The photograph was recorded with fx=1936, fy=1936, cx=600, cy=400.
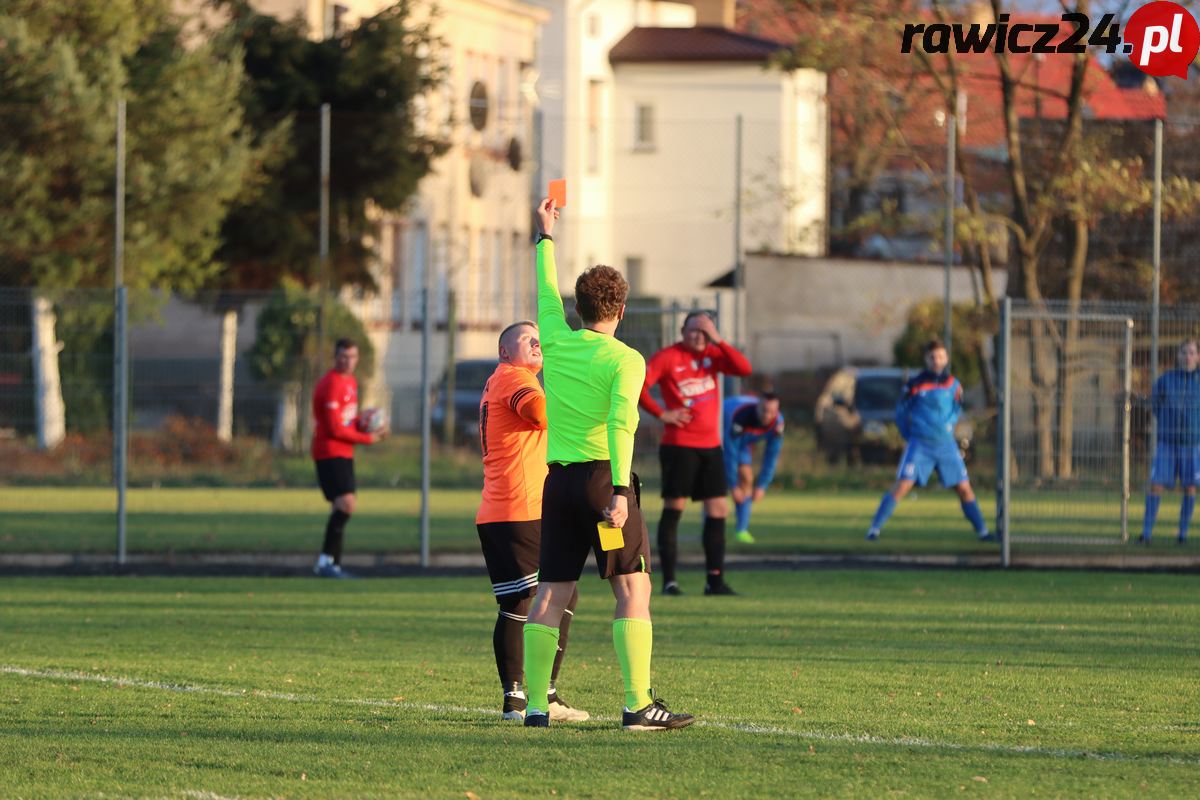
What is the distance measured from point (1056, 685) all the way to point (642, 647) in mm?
2801

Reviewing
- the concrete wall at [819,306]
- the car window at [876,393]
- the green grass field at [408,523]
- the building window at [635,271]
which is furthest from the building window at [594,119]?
the green grass field at [408,523]

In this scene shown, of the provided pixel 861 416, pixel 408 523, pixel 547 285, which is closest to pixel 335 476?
pixel 408 523

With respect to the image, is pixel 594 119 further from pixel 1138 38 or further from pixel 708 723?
pixel 708 723

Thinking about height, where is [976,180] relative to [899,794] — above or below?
above

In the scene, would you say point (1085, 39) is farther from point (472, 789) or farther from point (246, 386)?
point (472, 789)

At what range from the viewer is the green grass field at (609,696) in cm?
736

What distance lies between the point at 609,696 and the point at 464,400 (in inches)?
550

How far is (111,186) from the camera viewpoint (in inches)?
1056

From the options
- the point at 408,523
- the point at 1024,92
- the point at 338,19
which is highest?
the point at 338,19

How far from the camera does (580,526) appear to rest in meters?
8.38

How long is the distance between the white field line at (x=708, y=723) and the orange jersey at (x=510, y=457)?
965 mm

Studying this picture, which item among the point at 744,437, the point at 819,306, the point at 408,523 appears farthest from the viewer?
the point at 819,306

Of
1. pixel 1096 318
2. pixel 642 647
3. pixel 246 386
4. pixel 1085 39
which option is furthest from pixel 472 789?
pixel 1085 39

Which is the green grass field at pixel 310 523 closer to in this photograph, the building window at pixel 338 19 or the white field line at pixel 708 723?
the white field line at pixel 708 723
